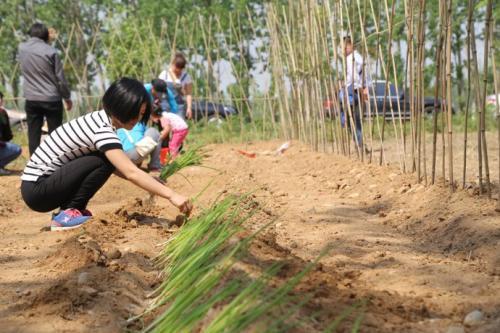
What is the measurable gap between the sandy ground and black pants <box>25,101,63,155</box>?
115 centimetres

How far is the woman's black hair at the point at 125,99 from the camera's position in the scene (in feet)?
11.5

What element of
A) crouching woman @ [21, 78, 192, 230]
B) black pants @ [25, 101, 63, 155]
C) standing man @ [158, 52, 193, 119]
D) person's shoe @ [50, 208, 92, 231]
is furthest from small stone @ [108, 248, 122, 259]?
standing man @ [158, 52, 193, 119]

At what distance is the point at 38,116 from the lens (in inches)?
267

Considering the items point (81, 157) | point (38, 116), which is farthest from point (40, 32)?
point (81, 157)

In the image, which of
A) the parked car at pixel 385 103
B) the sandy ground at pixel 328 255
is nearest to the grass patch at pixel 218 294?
the sandy ground at pixel 328 255

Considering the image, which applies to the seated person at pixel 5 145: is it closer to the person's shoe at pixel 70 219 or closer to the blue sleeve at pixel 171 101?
the blue sleeve at pixel 171 101

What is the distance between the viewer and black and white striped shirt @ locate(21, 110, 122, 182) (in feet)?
11.8

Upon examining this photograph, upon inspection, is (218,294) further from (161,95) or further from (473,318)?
(161,95)

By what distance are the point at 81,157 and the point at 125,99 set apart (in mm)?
504

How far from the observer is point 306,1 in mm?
7070

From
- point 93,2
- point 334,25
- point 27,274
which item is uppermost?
point 93,2

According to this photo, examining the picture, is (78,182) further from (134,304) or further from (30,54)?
(30,54)

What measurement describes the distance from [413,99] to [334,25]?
6.27 feet

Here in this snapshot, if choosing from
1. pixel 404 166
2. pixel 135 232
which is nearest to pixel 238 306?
pixel 135 232
